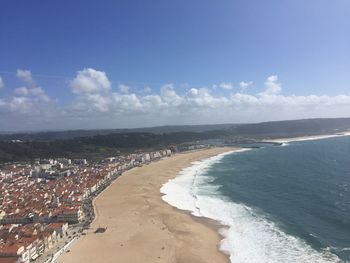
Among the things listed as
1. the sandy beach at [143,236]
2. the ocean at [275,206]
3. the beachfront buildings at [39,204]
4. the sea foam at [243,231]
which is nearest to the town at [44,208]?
the beachfront buildings at [39,204]

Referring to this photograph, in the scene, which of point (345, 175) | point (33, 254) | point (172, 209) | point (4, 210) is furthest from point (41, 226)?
point (345, 175)

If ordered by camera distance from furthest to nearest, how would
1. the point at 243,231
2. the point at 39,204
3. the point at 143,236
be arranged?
1. the point at 39,204
2. the point at 243,231
3. the point at 143,236

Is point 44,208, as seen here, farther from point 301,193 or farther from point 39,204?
point 301,193

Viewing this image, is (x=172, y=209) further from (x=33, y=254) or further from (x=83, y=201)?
(x=33, y=254)

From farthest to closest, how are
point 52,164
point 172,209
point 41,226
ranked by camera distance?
point 52,164 < point 172,209 < point 41,226

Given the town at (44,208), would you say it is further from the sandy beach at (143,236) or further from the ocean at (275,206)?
the ocean at (275,206)

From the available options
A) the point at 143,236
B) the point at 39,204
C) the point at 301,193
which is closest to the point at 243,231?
the point at 143,236
